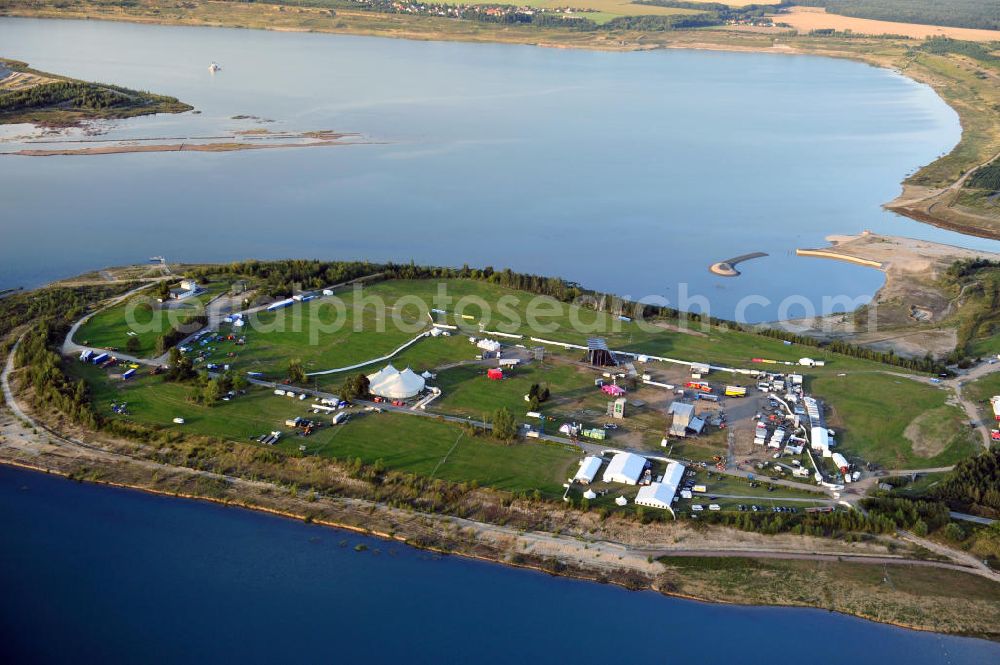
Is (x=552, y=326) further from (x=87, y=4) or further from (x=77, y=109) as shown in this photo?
(x=87, y=4)

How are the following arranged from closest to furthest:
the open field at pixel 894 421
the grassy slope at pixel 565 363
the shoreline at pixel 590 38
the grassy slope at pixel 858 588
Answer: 1. the grassy slope at pixel 858 588
2. the open field at pixel 894 421
3. the grassy slope at pixel 565 363
4. the shoreline at pixel 590 38

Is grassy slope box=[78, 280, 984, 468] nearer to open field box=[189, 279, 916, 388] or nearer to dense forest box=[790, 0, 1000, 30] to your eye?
open field box=[189, 279, 916, 388]

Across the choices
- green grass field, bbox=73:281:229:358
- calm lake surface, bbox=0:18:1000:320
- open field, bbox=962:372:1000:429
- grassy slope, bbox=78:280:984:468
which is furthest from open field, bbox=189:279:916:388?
calm lake surface, bbox=0:18:1000:320

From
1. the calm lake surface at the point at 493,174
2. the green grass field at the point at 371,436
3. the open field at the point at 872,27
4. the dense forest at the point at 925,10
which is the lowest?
the green grass field at the point at 371,436

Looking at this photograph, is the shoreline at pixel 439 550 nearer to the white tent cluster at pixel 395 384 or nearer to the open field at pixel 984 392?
the white tent cluster at pixel 395 384

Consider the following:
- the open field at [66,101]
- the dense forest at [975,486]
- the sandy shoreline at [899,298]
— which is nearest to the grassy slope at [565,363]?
the dense forest at [975,486]
